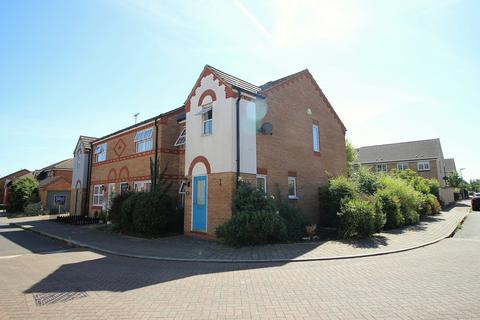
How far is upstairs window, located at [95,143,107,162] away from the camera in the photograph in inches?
923

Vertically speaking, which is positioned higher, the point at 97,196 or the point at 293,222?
the point at 97,196

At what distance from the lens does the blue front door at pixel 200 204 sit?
12586mm

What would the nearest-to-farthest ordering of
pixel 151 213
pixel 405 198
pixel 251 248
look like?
pixel 251 248 → pixel 151 213 → pixel 405 198

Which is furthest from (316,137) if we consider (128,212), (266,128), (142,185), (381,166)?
(381,166)

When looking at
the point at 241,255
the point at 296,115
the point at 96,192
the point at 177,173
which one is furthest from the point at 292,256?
the point at 96,192

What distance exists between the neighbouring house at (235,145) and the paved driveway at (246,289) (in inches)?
185

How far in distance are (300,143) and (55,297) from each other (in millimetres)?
13021

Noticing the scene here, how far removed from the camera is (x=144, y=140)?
18.8 metres

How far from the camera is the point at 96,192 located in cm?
2341

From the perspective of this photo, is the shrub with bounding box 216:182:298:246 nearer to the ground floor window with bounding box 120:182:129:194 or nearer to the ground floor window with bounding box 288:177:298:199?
the ground floor window with bounding box 288:177:298:199

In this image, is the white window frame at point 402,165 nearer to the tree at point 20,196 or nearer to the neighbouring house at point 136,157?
the neighbouring house at point 136,157

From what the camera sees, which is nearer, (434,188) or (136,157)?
(136,157)

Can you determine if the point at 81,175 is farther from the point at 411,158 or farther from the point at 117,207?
the point at 411,158

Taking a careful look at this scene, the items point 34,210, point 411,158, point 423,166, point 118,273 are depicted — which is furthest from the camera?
point 411,158
